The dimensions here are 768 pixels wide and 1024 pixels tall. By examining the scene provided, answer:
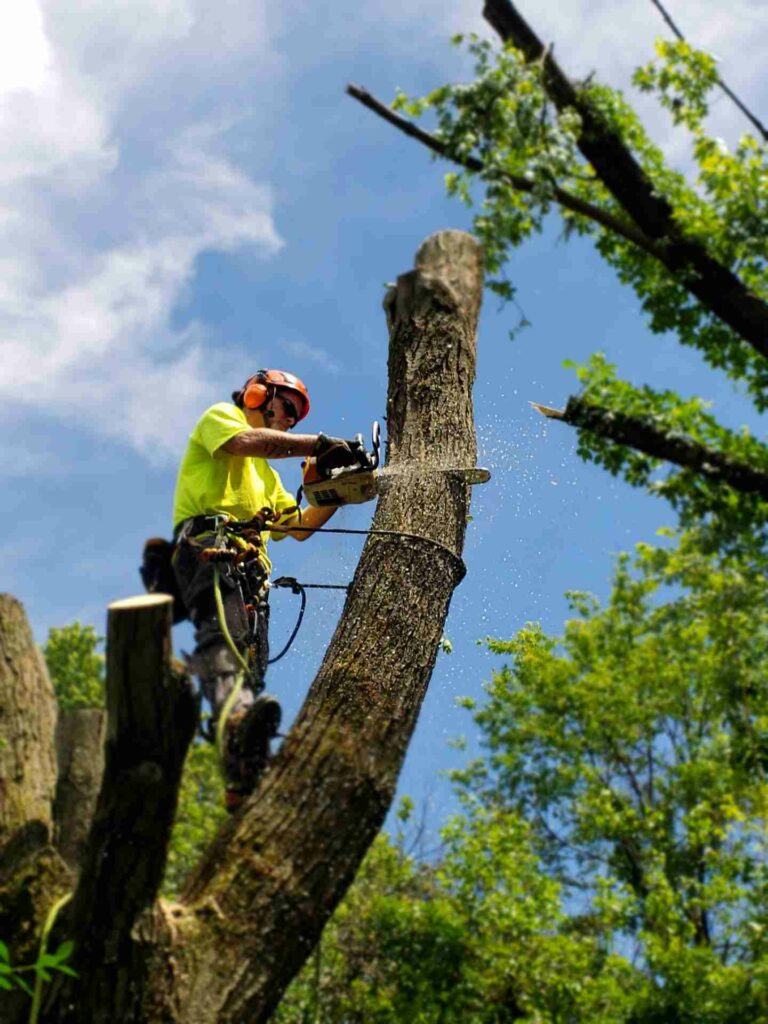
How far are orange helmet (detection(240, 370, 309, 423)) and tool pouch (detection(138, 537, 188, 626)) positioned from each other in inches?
26.7

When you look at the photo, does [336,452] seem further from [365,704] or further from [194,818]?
[194,818]

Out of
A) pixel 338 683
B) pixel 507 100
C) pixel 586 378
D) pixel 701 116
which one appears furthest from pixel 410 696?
pixel 701 116

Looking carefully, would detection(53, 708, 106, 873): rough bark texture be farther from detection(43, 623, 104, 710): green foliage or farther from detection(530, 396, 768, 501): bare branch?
detection(43, 623, 104, 710): green foliage

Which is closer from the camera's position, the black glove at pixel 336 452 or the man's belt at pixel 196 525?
the man's belt at pixel 196 525

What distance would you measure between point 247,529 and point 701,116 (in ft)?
22.5

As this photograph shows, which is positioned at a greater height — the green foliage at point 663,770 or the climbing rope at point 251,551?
the green foliage at point 663,770

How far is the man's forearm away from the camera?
155 inches

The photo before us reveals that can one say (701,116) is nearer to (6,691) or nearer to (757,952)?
(6,691)

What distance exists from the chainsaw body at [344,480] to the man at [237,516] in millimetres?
36

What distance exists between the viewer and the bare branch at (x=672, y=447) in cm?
882

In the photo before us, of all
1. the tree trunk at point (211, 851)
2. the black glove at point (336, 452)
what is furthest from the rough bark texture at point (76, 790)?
the black glove at point (336, 452)

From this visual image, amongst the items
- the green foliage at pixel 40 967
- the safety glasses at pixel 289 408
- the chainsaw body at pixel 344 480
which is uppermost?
the safety glasses at pixel 289 408

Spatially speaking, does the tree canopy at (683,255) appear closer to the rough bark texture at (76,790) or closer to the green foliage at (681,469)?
the green foliage at (681,469)

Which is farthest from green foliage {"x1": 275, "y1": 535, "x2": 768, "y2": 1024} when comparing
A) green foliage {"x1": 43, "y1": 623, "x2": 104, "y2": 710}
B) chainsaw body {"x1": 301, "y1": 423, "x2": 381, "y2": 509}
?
green foliage {"x1": 43, "y1": 623, "x2": 104, "y2": 710}
